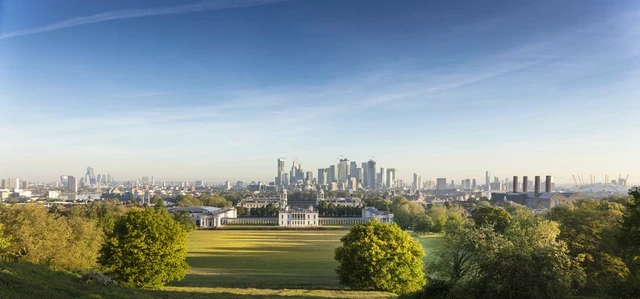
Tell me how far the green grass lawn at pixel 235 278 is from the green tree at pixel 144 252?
1.22 metres

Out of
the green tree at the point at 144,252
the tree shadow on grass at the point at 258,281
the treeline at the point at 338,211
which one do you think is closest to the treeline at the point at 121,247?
the green tree at the point at 144,252

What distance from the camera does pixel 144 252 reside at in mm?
23578

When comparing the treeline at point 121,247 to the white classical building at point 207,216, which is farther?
the white classical building at point 207,216

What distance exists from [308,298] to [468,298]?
1032 cm

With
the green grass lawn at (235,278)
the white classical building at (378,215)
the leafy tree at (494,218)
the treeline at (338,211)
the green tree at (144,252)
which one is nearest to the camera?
the green grass lawn at (235,278)

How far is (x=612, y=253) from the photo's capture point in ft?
76.3

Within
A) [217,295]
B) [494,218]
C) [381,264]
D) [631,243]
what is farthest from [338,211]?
[631,243]

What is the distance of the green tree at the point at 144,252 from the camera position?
76.4 feet

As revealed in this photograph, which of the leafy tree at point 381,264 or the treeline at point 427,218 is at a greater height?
the leafy tree at point 381,264

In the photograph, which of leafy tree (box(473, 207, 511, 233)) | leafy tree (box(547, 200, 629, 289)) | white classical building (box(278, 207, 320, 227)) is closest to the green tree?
leafy tree (box(547, 200, 629, 289))

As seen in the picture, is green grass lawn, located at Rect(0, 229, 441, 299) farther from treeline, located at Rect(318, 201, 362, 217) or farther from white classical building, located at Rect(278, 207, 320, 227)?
treeline, located at Rect(318, 201, 362, 217)

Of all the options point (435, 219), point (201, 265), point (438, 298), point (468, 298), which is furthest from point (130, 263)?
point (435, 219)

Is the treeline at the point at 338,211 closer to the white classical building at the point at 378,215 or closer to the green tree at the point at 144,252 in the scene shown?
the white classical building at the point at 378,215

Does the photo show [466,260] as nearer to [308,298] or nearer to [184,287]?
[308,298]
